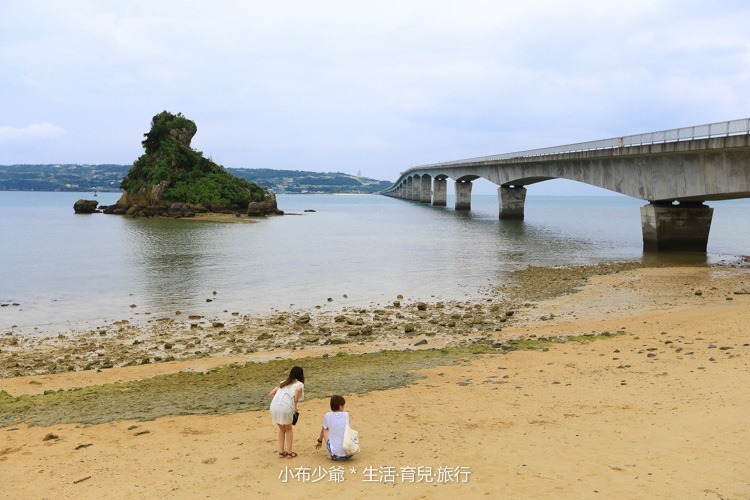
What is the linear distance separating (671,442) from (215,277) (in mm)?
24382

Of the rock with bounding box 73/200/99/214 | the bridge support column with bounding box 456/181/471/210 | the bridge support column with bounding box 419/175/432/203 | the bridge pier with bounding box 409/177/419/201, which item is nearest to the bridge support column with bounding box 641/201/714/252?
the bridge support column with bounding box 456/181/471/210

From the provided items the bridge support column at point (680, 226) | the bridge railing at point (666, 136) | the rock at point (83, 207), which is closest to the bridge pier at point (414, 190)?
the rock at point (83, 207)

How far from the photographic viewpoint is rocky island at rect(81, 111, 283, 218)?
83500 millimetres

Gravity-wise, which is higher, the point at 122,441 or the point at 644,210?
the point at 644,210

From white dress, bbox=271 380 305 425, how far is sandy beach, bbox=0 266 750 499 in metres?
0.54

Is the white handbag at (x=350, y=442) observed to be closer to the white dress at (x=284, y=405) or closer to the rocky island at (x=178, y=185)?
the white dress at (x=284, y=405)

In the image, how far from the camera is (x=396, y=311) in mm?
21172

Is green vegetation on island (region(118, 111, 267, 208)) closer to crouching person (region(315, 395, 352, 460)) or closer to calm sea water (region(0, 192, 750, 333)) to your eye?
calm sea water (region(0, 192, 750, 333))

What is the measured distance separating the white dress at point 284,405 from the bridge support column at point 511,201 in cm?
7146

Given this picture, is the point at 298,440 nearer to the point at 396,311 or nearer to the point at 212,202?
the point at 396,311

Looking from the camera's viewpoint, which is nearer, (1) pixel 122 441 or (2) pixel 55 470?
(2) pixel 55 470

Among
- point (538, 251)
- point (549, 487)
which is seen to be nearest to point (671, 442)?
point (549, 487)

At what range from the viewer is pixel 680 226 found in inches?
1480

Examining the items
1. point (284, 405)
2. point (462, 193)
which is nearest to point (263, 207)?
point (462, 193)
